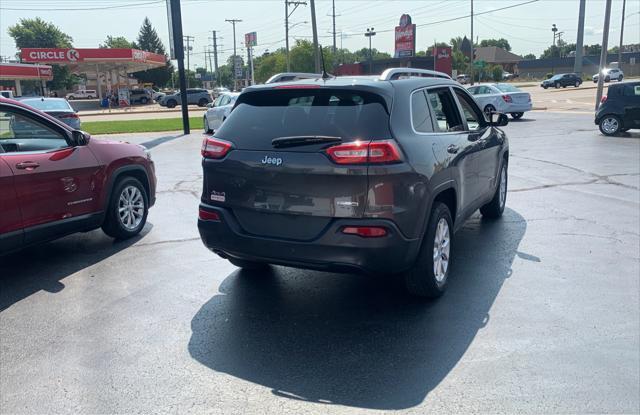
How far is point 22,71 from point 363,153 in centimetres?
5653

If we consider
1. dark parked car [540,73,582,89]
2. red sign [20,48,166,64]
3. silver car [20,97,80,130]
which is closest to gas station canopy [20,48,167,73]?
red sign [20,48,166,64]

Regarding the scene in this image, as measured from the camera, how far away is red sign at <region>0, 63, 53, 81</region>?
49603mm

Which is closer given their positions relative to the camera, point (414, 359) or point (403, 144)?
point (414, 359)

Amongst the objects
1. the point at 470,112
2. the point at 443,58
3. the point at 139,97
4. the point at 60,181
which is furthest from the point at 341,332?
the point at 139,97

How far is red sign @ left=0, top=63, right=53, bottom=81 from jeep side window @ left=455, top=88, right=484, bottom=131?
52.3 m

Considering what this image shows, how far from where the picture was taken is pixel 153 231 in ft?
24.0

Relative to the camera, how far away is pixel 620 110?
56.6 feet

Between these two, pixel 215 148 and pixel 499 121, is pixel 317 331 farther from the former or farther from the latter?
Result: pixel 499 121

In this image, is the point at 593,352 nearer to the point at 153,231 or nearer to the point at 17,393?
the point at 17,393

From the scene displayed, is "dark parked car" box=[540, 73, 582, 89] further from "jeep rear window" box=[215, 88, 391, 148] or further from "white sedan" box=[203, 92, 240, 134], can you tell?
"jeep rear window" box=[215, 88, 391, 148]

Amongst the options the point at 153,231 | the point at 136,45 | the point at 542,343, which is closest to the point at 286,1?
the point at 153,231

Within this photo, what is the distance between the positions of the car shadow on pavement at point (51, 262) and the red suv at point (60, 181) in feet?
0.99

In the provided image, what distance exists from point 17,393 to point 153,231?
3954mm

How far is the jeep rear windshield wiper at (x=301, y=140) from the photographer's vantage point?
4.07 meters
